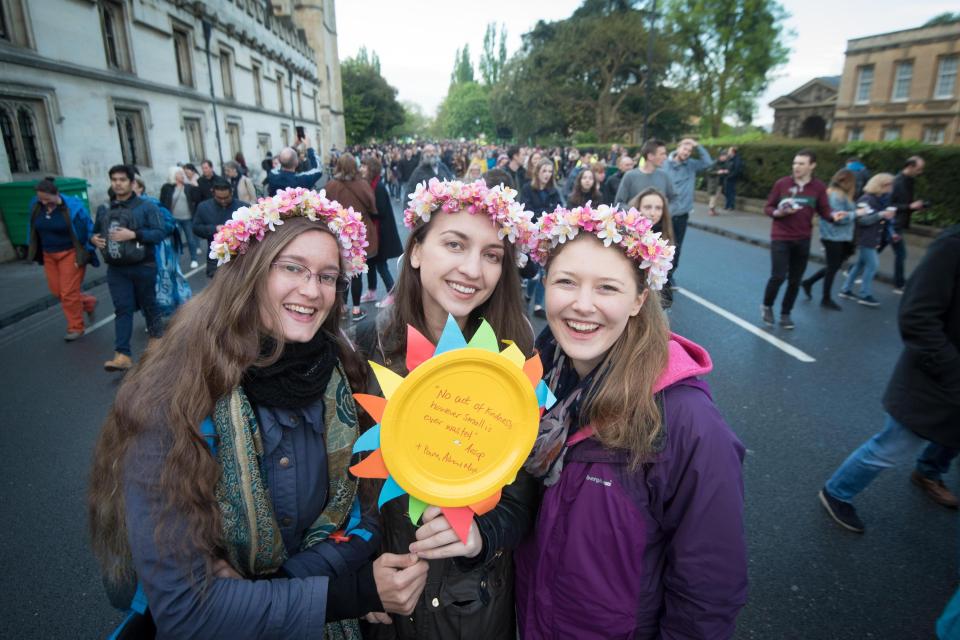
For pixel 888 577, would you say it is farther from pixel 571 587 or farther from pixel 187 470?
pixel 187 470

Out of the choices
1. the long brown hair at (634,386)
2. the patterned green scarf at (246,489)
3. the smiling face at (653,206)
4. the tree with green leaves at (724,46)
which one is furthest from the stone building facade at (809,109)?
the patterned green scarf at (246,489)

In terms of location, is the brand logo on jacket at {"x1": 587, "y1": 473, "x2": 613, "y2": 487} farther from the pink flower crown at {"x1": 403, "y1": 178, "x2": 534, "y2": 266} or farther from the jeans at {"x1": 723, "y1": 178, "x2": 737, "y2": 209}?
the jeans at {"x1": 723, "y1": 178, "x2": 737, "y2": 209}

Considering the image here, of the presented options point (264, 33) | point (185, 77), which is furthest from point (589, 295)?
point (264, 33)

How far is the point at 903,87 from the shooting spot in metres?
29.9

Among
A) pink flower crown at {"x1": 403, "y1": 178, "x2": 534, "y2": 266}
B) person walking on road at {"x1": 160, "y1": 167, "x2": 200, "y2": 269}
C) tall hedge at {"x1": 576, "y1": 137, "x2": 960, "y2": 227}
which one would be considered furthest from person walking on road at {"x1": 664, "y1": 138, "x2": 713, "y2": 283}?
person walking on road at {"x1": 160, "y1": 167, "x2": 200, "y2": 269}

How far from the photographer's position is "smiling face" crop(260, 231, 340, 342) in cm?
153

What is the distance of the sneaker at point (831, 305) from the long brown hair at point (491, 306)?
7.11 m

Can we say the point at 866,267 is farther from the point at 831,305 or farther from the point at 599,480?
the point at 599,480

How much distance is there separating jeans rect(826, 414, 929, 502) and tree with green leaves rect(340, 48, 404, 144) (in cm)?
6199

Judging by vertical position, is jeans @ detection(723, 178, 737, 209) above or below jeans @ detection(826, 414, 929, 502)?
above

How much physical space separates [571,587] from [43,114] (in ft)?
48.8

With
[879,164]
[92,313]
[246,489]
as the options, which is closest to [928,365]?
Result: [246,489]

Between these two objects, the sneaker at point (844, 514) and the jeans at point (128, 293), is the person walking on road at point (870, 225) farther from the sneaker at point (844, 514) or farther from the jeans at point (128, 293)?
the jeans at point (128, 293)

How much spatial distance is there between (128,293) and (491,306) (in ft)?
17.8
